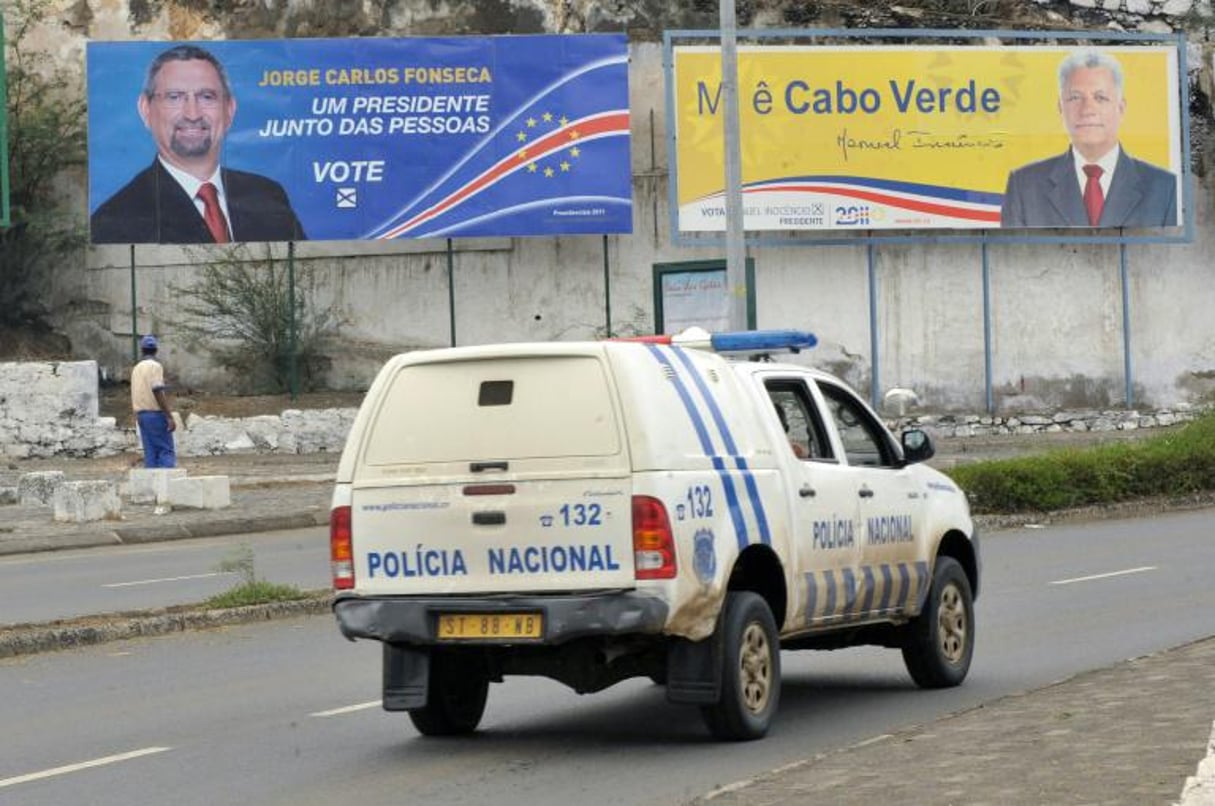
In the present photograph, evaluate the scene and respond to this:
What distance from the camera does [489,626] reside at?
10312 millimetres

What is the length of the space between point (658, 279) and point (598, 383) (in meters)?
30.8

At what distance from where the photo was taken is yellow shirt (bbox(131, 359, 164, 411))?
26609mm

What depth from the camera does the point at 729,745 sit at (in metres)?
10.6

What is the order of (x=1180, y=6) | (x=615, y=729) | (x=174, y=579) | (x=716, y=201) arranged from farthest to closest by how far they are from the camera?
(x=1180, y=6), (x=716, y=201), (x=174, y=579), (x=615, y=729)

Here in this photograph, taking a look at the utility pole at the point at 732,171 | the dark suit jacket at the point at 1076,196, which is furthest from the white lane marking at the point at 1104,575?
the dark suit jacket at the point at 1076,196

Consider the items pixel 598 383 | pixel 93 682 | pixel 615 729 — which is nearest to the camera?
pixel 598 383

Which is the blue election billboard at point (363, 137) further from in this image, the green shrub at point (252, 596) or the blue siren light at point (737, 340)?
the blue siren light at point (737, 340)

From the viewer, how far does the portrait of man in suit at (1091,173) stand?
42.5m

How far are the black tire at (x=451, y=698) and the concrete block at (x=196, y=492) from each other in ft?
54.6

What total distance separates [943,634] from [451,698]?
3047 millimetres

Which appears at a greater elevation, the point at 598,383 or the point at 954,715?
the point at 598,383

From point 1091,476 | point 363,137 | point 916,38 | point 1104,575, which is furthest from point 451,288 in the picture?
point 1104,575

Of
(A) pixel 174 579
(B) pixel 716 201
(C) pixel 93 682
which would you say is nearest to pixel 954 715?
(C) pixel 93 682

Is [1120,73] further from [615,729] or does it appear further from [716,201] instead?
[615,729]
